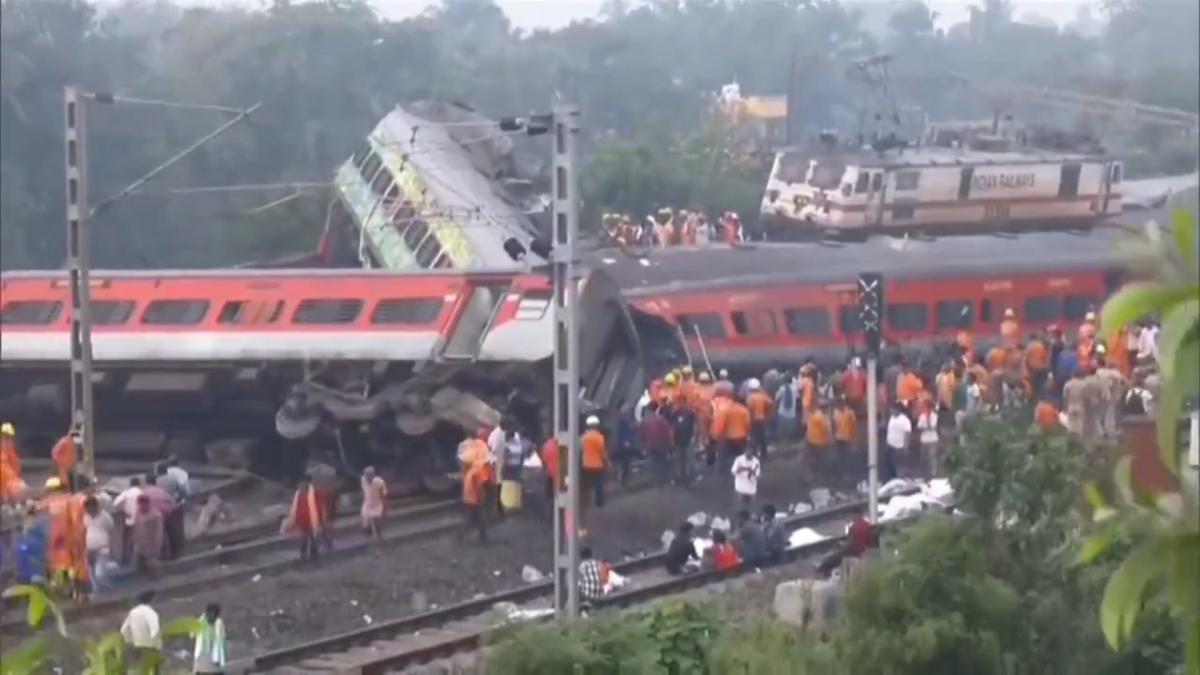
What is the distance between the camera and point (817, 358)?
27.6 meters

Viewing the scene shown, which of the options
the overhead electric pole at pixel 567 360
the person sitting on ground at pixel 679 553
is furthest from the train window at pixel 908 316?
the overhead electric pole at pixel 567 360

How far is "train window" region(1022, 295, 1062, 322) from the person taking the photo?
29922 mm

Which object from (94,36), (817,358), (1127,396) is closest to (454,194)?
(817,358)

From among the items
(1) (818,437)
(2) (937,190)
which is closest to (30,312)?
(1) (818,437)

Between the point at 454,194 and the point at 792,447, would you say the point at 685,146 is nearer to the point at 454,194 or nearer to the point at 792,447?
the point at 454,194

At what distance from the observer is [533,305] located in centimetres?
2208

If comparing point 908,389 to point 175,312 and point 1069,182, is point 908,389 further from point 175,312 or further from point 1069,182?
point 1069,182

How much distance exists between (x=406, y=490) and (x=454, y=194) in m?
5.70

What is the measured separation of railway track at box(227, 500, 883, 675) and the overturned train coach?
3993mm

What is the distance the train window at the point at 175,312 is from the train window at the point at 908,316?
9140mm

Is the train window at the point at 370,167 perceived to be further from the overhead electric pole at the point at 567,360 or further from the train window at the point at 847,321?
the overhead electric pole at the point at 567,360

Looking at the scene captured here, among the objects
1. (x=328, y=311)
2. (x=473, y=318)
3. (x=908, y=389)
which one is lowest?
(x=908, y=389)

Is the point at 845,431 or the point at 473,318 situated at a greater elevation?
the point at 473,318

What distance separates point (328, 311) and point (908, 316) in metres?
8.88
